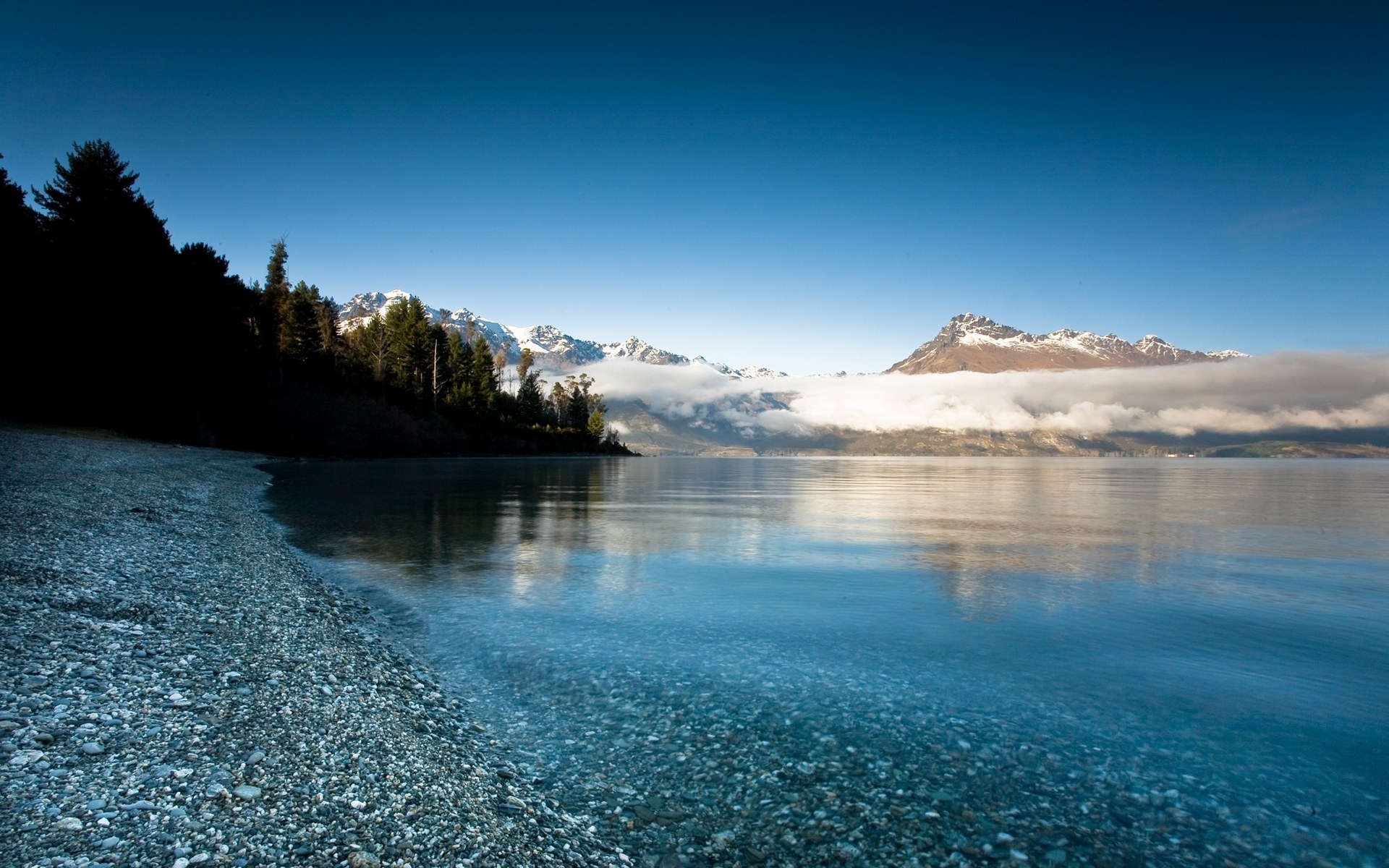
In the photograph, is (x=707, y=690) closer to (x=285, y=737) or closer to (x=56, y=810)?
(x=285, y=737)

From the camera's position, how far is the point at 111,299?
52062 mm

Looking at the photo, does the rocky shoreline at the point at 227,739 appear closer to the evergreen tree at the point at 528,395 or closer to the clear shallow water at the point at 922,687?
the clear shallow water at the point at 922,687

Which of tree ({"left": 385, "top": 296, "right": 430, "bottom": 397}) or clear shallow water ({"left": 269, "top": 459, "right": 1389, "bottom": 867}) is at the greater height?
tree ({"left": 385, "top": 296, "right": 430, "bottom": 397})

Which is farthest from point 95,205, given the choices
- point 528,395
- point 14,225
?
point 528,395

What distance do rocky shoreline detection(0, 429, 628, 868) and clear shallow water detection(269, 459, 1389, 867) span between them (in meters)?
1.03

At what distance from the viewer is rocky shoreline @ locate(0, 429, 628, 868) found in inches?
232

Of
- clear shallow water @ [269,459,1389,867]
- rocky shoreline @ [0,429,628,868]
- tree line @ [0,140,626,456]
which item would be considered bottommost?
clear shallow water @ [269,459,1389,867]

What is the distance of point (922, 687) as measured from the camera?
37.9ft

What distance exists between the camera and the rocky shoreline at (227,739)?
19.3ft

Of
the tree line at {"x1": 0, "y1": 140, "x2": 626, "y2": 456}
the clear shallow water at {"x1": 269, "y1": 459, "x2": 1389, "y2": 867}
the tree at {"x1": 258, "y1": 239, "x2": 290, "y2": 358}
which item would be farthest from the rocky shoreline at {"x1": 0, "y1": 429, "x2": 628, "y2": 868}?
the tree at {"x1": 258, "y1": 239, "x2": 290, "y2": 358}

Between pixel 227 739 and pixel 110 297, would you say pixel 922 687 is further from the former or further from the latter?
pixel 110 297

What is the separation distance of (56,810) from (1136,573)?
25.3 metres

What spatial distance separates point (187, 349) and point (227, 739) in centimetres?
6872

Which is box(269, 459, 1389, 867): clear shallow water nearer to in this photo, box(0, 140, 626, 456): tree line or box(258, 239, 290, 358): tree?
box(0, 140, 626, 456): tree line
